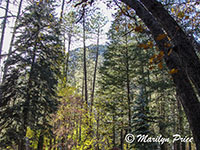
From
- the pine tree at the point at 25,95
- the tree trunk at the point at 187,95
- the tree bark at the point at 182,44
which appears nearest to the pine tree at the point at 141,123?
the pine tree at the point at 25,95

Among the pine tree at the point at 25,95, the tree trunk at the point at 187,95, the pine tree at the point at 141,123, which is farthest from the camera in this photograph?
the pine tree at the point at 141,123

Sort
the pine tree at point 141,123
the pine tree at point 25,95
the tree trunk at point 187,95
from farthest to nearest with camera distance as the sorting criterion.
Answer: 1. the pine tree at point 141,123
2. the pine tree at point 25,95
3. the tree trunk at point 187,95

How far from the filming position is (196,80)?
5.86 ft

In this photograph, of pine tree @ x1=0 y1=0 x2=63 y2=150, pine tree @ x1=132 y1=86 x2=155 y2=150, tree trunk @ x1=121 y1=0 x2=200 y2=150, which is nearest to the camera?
tree trunk @ x1=121 y1=0 x2=200 y2=150

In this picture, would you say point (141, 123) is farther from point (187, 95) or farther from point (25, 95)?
point (187, 95)

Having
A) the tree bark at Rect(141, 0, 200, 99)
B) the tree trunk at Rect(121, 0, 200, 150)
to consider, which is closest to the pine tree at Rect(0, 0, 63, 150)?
the tree bark at Rect(141, 0, 200, 99)

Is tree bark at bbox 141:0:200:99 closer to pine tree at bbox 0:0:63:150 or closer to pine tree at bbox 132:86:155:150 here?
pine tree at bbox 0:0:63:150

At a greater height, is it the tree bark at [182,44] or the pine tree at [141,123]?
the tree bark at [182,44]

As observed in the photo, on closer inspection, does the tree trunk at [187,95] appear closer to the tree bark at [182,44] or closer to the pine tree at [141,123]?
the tree bark at [182,44]

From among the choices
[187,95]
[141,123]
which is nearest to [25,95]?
[141,123]

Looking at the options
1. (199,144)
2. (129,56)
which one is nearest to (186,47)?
(199,144)

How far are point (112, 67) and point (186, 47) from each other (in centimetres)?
1294

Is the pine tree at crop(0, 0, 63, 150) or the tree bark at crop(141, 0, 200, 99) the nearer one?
the tree bark at crop(141, 0, 200, 99)

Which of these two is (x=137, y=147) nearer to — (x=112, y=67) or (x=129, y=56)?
(x=129, y=56)
